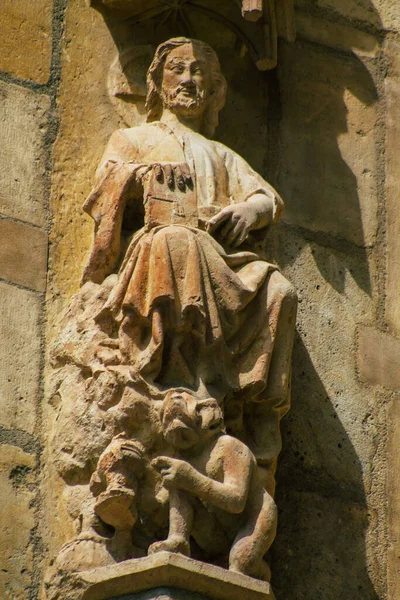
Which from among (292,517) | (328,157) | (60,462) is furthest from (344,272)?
(60,462)

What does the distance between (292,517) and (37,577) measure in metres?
0.82

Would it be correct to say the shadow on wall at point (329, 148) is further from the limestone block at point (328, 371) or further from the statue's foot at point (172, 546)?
the statue's foot at point (172, 546)

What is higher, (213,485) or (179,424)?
(179,424)

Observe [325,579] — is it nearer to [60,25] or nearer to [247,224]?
[247,224]

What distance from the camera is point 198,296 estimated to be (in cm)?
476

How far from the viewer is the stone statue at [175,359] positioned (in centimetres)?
464

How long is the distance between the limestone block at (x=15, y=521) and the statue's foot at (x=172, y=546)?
0.46 meters

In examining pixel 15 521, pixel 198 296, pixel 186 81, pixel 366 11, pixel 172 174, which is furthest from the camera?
pixel 366 11

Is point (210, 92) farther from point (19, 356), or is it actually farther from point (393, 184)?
point (19, 356)

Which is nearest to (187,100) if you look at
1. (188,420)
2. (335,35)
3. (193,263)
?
(193,263)

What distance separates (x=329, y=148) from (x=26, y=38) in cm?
107

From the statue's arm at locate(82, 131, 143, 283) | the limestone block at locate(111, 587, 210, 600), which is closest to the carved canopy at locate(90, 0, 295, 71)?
the statue's arm at locate(82, 131, 143, 283)

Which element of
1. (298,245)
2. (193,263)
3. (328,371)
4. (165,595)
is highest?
(193,263)

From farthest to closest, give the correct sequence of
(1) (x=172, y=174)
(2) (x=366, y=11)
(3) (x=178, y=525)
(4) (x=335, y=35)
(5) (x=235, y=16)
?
1. (2) (x=366, y=11)
2. (4) (x=335, y=35)
3. (5) (x=235, y=16)
4. (1) (x=172, y=174)
5. (3) (x=178, y=525)
